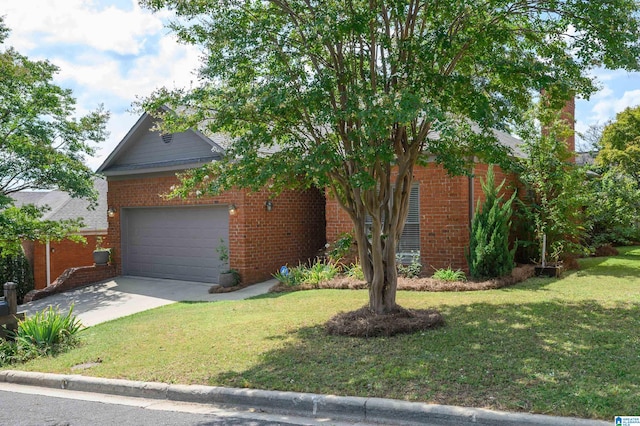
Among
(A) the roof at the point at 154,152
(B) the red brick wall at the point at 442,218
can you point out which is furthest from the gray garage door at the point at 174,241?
(B) the red brick wall at the point at 442,218

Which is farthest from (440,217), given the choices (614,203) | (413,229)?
(614,203)

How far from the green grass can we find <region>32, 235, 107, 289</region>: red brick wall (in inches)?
372

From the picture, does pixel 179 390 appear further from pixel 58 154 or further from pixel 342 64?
pixel 58 154

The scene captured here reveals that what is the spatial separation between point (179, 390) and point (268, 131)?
141 inches

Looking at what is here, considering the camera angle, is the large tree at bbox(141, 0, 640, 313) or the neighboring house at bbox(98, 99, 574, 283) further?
the neighboring house at bbox(98, 99, 574, 283)

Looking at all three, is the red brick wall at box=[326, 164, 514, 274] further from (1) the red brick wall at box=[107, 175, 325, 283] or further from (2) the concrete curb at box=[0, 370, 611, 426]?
(2) the concrete curb at box=[0, 370, 611, 426]

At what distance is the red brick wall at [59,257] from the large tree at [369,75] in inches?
499

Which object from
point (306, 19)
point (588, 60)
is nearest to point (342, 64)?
point (306, 19)

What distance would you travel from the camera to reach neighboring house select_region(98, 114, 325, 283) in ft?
45.8

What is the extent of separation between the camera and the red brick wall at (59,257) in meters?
18.1

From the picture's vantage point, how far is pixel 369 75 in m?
7.91

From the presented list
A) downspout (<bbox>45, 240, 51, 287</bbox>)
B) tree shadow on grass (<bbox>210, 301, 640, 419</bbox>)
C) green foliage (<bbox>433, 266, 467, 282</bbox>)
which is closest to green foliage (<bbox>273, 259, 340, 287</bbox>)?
green foliage (<bbox>433, 266, 467, 282</bbox>)

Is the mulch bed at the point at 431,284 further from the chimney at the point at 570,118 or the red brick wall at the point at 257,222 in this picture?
the chimney at the point at 570,118

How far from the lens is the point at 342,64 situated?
7645 mm
